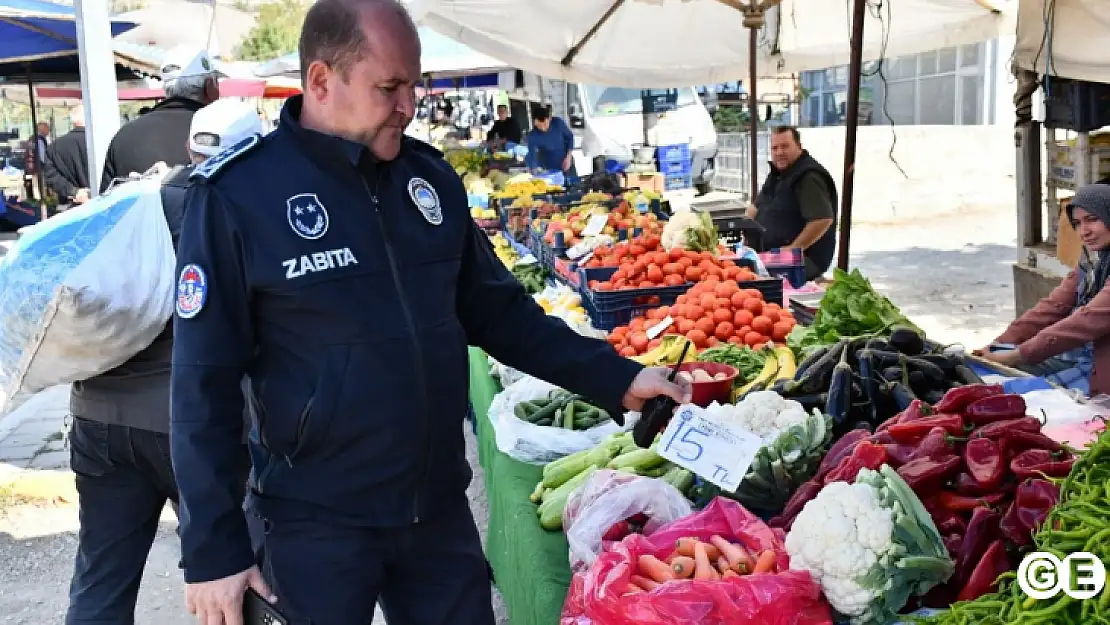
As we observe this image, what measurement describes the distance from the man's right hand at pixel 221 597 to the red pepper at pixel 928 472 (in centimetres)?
150

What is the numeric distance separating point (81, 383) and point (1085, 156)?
6.52m

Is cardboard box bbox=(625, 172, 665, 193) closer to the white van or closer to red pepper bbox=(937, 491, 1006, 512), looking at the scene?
the white van

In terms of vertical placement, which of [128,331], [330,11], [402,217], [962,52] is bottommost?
[128,331]

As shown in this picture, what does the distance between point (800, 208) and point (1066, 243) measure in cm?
186

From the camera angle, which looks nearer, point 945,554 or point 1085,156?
point 945,554

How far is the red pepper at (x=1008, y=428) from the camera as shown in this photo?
2525 mm

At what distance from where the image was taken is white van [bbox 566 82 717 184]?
21.3 m

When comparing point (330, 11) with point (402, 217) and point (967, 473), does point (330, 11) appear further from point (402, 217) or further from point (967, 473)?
point (967, 473)

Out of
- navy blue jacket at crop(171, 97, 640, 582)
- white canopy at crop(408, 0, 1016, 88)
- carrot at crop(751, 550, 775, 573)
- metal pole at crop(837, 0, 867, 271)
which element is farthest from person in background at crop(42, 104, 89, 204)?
carrot at crop(751, 550, 775, 573)

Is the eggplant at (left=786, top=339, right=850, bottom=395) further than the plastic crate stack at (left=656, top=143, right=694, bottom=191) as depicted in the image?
No

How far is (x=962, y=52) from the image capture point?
20.9 meters

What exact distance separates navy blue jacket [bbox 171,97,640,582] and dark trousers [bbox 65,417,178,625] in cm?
118

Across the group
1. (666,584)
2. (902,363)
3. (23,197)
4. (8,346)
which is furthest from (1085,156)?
(23,197)

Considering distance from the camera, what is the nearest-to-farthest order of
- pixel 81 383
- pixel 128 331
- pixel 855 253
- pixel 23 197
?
pixel 128 331 < pixel 81 383 < pixel 855 253 < pixel 23 197
